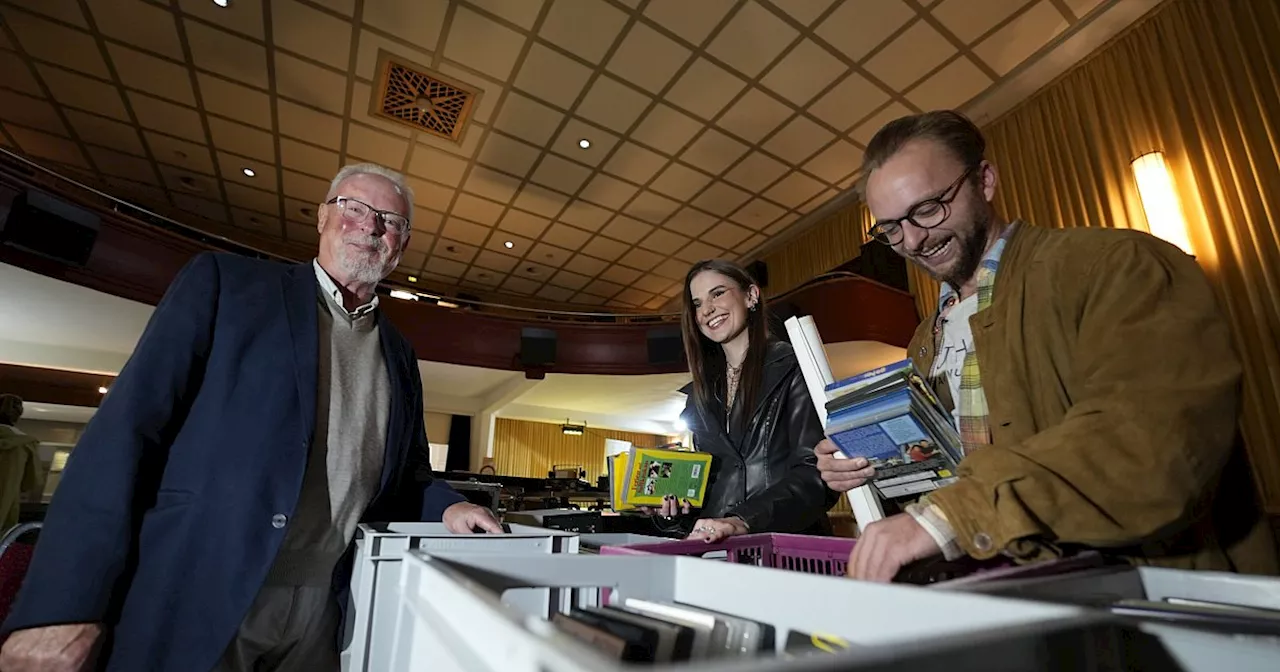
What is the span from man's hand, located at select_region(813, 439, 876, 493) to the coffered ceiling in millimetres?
4349

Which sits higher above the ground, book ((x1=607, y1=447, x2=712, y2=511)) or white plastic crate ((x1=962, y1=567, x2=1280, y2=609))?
book ((x1=607, y1=447, x2=712, y2=511))

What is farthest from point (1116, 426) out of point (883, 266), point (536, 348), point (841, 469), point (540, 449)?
point (540, 449)

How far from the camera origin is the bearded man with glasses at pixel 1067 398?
2.07ft

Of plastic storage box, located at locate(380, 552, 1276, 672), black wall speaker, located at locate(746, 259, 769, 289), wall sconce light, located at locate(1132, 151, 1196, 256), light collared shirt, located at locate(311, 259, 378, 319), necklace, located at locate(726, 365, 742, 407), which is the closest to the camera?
plastic storage box, located at locate(380, 552, 1276, 672)

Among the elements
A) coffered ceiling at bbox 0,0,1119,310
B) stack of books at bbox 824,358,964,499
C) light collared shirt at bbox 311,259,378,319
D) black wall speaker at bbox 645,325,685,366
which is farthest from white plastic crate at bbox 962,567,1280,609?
black wall speaker at bbox 645,325,685,366

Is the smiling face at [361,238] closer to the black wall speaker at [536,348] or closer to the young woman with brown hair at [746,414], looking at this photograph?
the young woman with brown hair at [746,414]

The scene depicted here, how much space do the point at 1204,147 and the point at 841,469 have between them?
4.96 meters

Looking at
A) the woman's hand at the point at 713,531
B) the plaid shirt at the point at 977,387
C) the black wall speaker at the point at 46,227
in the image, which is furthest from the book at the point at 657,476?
the black wall speaker at the point at 46,227

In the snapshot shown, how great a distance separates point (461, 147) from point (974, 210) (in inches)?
231

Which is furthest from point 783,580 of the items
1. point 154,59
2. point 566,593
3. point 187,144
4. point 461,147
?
point 187,144

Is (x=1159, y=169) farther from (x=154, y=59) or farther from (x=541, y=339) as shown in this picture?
(x=154, y=59)

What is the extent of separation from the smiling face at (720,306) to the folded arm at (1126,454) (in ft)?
3.47

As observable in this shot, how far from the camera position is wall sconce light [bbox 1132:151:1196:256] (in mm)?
3859

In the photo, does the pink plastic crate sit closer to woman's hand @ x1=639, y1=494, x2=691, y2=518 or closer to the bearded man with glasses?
the bearded man with glasses
